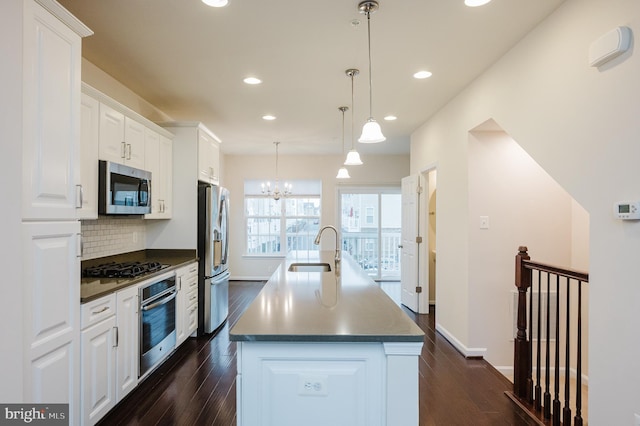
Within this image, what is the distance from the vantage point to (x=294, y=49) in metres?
2.80

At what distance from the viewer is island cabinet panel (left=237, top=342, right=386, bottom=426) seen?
1.45 m

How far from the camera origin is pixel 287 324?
150 centimetres

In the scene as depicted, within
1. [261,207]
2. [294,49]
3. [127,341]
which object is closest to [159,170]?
[127,341]

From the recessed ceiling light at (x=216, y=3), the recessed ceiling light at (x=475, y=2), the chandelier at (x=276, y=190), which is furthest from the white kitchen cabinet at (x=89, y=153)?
the chandelier at (x=276, y=190)

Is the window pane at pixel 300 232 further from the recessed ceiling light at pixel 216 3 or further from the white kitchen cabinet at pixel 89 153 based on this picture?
the recessed ceiling light at pixel 216 3

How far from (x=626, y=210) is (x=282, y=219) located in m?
6.36

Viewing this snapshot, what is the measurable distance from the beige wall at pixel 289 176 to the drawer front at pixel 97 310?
16.9 feet

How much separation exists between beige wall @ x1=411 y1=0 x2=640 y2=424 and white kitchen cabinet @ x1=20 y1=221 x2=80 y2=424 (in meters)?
2.83

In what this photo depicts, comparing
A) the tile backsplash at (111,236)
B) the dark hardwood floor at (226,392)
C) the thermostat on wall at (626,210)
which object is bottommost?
the dark hardwood floor at (226,392)

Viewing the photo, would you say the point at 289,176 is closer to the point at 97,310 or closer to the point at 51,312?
the point at 97,310

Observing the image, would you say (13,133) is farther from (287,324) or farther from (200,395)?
(200,395)

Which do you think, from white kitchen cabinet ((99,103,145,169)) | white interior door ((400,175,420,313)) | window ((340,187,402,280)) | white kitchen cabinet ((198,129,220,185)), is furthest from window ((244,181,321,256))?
white kitchen cabinet ((99,103,145,169))

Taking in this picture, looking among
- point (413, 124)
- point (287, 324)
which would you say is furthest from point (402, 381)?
point (413, 124)

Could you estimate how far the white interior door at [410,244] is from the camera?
17.3ft
